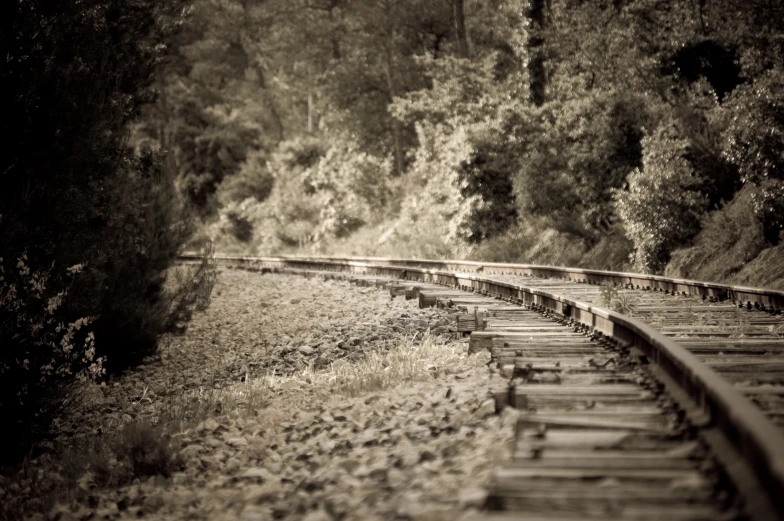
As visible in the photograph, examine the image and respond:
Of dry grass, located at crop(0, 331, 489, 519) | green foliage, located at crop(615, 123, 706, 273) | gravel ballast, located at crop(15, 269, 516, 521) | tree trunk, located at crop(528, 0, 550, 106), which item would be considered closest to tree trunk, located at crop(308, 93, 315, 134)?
tree trunk, located at crop(528, 0, 550, 106)

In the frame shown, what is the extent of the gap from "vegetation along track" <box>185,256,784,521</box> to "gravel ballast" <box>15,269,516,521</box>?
0.31 meters

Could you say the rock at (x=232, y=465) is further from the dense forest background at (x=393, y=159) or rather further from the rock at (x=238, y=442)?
the dense forest background at (x=393, y=159)

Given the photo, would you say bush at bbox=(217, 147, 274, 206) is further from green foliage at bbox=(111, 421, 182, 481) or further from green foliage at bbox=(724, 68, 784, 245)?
green foliage at bbox=(111, 421, 182, 481)

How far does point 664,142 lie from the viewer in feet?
50.9

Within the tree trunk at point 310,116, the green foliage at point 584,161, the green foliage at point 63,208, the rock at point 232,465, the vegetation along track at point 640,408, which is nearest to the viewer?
the vegetation along track at point 640,408

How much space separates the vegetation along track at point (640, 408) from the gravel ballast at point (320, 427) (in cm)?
31

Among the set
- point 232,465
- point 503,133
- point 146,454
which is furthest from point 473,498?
point 503,133

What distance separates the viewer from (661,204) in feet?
49.5

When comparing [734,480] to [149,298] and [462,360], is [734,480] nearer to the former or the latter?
[462,360]

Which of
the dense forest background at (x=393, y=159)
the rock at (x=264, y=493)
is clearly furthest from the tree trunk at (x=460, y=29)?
the rock at (x=264, y=493)

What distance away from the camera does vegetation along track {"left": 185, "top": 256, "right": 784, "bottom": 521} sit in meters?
2.95

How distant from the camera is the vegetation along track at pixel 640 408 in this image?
2.95 metres

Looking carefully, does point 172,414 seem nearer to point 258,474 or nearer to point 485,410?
point 258,474

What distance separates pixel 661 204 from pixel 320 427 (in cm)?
1143
